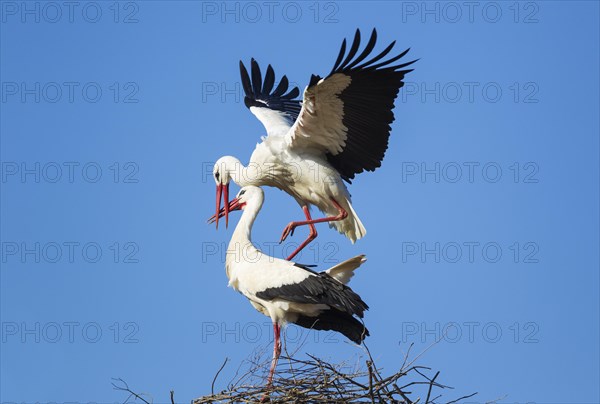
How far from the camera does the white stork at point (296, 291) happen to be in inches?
314

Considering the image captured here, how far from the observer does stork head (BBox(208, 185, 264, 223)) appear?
8.78 meters

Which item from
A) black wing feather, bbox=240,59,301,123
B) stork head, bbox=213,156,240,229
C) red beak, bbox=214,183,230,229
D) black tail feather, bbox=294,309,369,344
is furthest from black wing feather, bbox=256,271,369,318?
black wing feather, bbox=240,59,301,123

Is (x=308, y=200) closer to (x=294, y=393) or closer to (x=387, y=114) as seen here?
(x=387, y=114)

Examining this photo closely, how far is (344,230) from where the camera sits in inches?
400

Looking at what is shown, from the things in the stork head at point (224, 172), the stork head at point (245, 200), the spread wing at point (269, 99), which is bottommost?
the stork head at point (245, 200)

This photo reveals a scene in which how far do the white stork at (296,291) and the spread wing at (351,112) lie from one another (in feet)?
4.62

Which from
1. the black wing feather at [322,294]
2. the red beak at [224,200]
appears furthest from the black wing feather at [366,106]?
the black wing feather at [322,294]

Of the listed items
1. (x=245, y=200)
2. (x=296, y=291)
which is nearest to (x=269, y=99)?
(x=245, y=200)

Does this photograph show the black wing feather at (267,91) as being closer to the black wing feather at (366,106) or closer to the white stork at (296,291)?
the black wing feather at (366,106)

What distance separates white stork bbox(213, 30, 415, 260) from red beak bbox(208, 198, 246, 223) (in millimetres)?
47

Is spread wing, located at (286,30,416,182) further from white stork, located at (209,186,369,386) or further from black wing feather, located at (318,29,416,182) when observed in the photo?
white stork, located at (209,186,369,386)

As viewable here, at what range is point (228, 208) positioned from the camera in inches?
368

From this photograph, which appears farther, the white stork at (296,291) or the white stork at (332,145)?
the white stork at (332,145)

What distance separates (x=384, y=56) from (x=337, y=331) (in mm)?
2126
